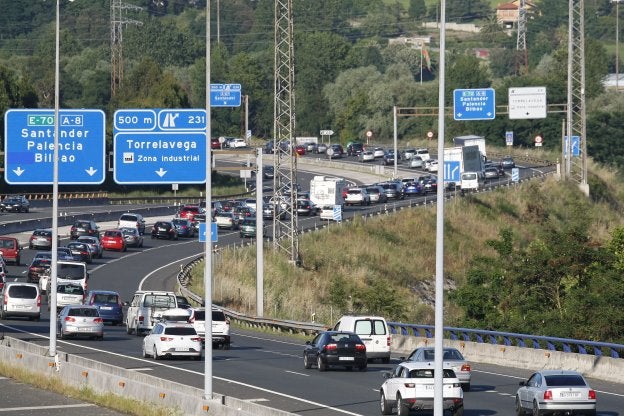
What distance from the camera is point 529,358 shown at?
4488 centimetres

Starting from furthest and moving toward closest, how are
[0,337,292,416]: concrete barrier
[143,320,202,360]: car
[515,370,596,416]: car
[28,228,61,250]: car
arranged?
[28,228,61,250]: car → [143,320,202,360]: car → [515,370,596,416]: car → [0,337,292,416]: concrete barrier

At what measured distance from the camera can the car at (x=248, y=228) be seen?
95.6 m

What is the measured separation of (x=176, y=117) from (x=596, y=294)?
669 inches

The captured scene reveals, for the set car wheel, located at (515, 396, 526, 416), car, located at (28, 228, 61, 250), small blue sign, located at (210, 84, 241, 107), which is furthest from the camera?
car, located at (28, 228, 61, 250)

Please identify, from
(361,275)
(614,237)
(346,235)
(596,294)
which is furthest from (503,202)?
(596,294)

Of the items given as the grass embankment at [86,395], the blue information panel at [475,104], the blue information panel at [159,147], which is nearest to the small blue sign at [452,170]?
the blue information panel at [475,104]

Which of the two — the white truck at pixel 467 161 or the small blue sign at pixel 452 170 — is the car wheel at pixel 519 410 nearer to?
the small blue sign at pixel 452 170

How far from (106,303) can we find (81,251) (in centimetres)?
2359

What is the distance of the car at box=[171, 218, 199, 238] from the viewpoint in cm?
9850

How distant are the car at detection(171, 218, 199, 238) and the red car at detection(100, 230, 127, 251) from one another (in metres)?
8.84

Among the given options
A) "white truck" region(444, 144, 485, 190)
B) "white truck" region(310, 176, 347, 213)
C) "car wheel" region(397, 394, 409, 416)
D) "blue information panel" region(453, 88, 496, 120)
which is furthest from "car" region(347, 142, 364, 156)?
"car wheel" region(397, 394, 409, 416)

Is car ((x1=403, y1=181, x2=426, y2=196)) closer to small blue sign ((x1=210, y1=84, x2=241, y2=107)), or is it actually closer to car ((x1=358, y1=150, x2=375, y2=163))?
car ((x1=358, y1=150, x2=375, y2=163))

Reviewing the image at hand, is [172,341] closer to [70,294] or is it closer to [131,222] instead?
[70,294]

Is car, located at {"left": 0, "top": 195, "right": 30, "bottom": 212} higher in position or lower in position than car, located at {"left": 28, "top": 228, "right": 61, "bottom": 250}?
higher
